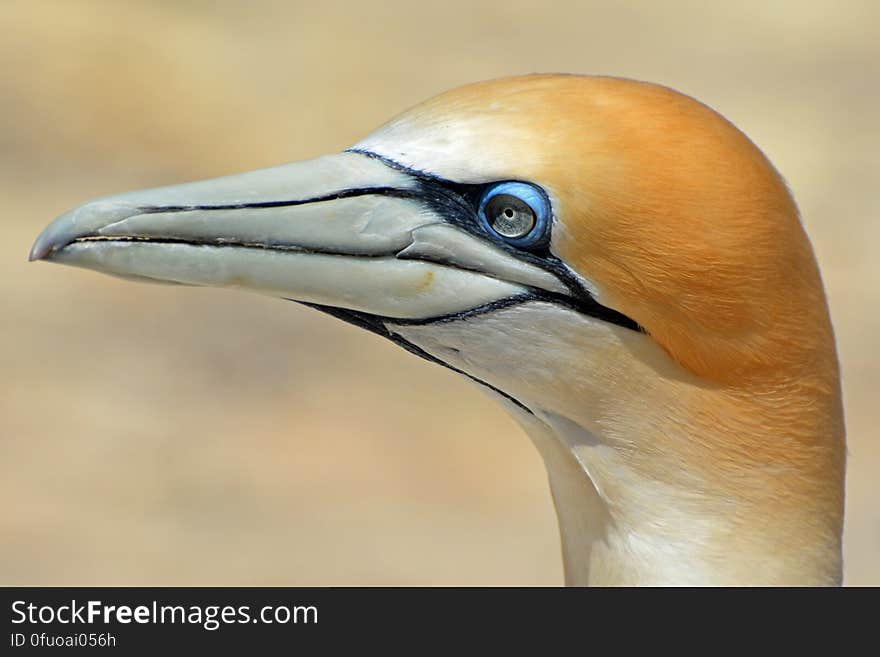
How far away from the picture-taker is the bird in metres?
3.35

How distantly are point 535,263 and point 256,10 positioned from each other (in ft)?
42.4

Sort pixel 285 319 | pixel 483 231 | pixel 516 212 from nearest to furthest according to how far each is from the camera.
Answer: pixel 516 212 < pixel 483 231 < pixel 285 319

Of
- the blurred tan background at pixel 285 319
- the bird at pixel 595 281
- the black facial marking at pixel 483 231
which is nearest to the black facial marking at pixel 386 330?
the bird at pixel 595 281

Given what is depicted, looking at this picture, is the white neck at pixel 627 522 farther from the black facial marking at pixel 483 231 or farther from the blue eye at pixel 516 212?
the blue eye at pixel 516 212

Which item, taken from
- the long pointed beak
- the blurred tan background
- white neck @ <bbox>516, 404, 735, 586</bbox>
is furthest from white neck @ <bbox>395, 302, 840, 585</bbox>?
the blurred tan background

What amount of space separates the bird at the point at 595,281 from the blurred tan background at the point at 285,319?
6.45 metres

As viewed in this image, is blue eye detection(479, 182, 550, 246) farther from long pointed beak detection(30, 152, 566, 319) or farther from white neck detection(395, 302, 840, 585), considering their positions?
white neck detection(395, 302, 840, 585)

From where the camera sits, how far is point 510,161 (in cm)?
332

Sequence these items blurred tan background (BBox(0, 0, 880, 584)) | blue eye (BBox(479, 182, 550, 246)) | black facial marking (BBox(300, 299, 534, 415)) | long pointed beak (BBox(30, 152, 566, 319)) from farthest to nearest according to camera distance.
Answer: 1. blurred tan background (BBox(0, 0, 880, 584))
2. black facial marking (BBox(300, 299, 534, 415))
3. long pointed beak (BBox(30, 152, 566, 319))
4. blue eye (BBox(479, 182, 550, 246))

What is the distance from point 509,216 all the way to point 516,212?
0.09 ft

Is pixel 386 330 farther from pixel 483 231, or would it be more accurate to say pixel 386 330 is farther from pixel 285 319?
pixel 285 319

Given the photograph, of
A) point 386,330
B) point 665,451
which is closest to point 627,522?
point 665,451

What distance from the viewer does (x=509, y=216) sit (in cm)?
340
